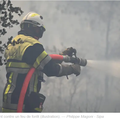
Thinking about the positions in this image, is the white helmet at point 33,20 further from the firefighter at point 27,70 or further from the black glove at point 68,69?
the black glove at point 68,69

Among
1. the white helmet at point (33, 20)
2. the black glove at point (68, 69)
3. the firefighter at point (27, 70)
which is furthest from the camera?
the white helmet at point (33, 20)

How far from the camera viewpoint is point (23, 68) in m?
4.19

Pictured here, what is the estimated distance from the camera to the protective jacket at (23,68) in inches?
163

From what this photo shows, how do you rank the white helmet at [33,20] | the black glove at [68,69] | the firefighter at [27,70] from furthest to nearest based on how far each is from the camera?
the white helmet at [33,20] < the black glove at [68,69] < the firefighter at [27,70]

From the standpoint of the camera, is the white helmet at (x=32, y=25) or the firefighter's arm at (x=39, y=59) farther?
the white helmet at (x=32, y=25)

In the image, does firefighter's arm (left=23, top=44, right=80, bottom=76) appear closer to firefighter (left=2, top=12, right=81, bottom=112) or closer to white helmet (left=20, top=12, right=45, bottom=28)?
firefighter (left=2, top=12, right=81, bottom=112)

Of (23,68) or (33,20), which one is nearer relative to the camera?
(23,68)

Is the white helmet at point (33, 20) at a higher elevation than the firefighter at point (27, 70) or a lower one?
higher

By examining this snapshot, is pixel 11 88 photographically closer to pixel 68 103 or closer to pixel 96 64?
pixel 96 64

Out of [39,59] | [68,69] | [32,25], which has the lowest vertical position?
[68,69]

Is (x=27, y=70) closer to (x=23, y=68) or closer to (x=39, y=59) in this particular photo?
(x=23, y=68)

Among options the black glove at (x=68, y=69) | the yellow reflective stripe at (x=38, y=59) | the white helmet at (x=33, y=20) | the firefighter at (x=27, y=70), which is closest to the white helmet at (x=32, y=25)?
the white helmet at (x=33, y=20)

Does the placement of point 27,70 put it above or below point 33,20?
below

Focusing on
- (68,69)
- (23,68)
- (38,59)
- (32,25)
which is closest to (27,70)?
(23,68)
